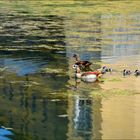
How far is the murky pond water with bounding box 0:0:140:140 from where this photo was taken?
9508mm

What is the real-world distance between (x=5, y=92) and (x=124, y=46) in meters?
7.16

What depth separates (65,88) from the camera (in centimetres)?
1212

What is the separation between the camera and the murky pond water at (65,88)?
31.2ft

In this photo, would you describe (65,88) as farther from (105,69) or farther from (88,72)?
(105,69)

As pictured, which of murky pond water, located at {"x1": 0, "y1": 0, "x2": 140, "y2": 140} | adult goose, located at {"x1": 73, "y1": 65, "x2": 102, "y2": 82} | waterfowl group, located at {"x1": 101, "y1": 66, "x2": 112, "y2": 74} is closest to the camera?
murky pond water, located at {"x1": 0, "y1": 0, "x2": 140, "y2": 140}

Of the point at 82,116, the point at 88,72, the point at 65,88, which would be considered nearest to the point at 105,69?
the point at 88,72

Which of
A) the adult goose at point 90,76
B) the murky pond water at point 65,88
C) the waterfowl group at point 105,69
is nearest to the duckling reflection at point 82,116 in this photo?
the murky pond water at point 65,88

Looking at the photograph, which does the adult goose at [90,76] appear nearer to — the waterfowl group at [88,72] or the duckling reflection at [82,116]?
the waterfowl group at [88,72]

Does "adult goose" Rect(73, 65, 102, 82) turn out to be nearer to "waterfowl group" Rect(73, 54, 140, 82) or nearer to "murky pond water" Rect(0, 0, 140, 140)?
"waterfowl group" Rect(73, 54, 140, 82)

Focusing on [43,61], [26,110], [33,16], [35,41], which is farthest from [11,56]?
[33,16]

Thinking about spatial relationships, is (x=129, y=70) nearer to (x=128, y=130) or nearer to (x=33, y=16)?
(x=128, y=130)

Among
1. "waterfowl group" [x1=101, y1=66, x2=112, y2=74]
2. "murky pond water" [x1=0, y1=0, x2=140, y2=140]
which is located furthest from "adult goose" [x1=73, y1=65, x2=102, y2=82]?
"waterfowl group" [x1=101, y1=66, x2=112, y2=74]

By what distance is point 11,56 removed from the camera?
16.2m

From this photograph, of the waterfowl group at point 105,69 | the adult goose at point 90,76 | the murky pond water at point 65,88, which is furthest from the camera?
the waterfowl group at point 105,69
